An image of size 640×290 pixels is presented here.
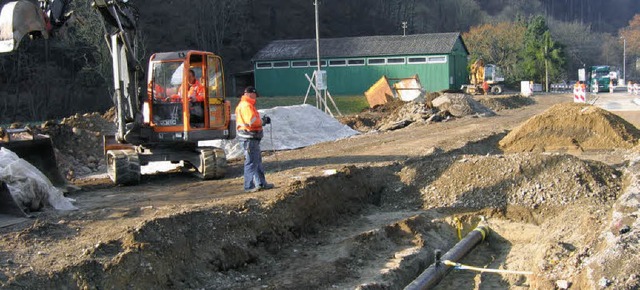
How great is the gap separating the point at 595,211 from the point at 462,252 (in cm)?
202

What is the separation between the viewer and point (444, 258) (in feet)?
27.0

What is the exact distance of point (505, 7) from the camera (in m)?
116

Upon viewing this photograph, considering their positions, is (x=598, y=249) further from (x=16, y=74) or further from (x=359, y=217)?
(x=16, y=74)

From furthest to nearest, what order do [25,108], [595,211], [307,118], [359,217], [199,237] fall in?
[25,108]
[307,118]
[359,217]
[595,211]
[199,237]

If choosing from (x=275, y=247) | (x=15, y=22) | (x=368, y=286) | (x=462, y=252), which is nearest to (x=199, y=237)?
(x=275, y=247)

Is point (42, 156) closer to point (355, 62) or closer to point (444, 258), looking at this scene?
point (444, 258)

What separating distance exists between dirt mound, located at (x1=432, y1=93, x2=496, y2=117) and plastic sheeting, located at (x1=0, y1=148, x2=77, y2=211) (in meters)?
19.6

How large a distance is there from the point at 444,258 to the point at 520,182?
3018 mm

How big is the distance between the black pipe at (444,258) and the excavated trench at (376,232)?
22 cm

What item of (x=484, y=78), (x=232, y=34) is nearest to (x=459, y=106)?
(x=484, y=78)

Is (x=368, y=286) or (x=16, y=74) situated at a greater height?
(x=16, y=74)

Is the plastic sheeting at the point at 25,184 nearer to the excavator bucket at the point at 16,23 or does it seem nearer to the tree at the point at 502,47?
the excavator bucket at the point at 16,23

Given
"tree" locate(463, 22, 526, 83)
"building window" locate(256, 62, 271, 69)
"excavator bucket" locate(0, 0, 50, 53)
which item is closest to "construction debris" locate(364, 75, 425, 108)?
"building window" locate(256, 62, 271, 69)

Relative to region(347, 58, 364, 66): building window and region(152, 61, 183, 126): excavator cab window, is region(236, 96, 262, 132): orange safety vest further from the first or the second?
region(347, 58, 364, 66): building window
